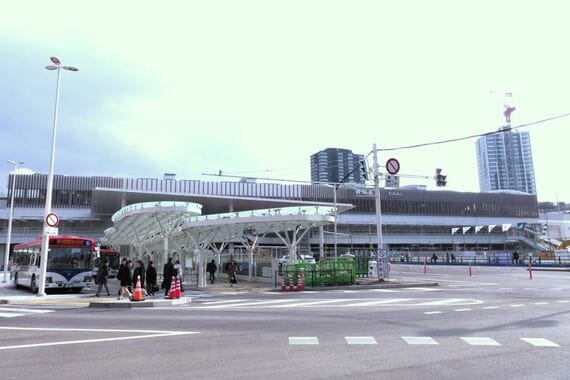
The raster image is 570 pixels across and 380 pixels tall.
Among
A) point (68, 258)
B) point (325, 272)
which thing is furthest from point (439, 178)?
point (68, 258)

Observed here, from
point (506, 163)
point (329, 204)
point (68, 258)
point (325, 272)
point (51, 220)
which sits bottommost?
point (325, 272)

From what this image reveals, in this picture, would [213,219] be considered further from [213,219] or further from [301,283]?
[301,283]

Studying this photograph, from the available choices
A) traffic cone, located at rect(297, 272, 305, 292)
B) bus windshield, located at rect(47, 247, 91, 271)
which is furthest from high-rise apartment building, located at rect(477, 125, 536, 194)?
bus windshield, located at rect(47, 247, 91, 271)

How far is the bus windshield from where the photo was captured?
81.4 ft

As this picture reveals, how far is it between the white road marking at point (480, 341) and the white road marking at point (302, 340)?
2.85m

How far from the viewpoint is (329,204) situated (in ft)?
228

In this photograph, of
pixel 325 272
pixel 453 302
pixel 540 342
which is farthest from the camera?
pixel 325 272

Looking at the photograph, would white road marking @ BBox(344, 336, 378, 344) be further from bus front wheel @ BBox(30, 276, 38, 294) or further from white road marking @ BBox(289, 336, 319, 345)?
bus front wheel @ BBox(30, 276, 38, 294)

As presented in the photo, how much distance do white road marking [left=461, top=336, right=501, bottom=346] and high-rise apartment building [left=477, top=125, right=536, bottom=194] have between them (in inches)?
4186

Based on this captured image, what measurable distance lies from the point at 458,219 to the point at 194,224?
85335mm

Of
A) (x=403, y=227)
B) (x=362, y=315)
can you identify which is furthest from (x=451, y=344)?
(x=403, y=227)

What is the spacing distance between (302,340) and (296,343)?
34 centimetres

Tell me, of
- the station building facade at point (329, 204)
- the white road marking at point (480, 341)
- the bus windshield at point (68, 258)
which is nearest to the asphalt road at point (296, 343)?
the white road marking at point (480, 341)

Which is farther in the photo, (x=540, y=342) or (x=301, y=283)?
(x=301, y=283)
